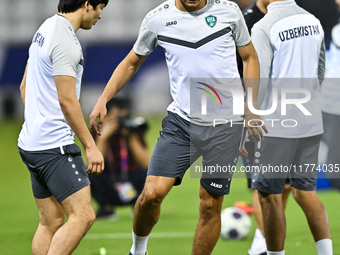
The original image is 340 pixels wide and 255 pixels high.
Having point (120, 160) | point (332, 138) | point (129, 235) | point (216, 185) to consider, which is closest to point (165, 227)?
point (129, 235)

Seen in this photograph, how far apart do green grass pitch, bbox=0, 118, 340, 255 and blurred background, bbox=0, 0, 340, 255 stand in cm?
1

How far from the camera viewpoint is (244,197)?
8586 millimetres

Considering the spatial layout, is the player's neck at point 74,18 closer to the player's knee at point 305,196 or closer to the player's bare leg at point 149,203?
the player's bare leg at point 149,203

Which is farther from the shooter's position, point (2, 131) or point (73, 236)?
point (2, 131)

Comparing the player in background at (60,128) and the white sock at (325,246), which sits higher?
the player in background at (60,128)

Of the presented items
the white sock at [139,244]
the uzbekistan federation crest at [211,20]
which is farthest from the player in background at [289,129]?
the white sock at [139,244]

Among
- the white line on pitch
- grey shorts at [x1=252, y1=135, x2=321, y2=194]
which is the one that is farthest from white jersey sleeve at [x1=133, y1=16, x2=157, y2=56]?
the white line on pitch

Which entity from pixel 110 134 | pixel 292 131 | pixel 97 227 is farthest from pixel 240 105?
pixel 110 134

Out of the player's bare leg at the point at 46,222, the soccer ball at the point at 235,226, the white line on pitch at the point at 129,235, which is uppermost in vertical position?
the player's bare leg at the point at 46,222

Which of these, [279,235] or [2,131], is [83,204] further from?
[2,131]

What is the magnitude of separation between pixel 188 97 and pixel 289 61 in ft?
3.00

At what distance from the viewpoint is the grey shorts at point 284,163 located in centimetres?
423

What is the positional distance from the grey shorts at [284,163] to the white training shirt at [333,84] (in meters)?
1.18

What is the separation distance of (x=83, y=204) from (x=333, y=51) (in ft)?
11.1
